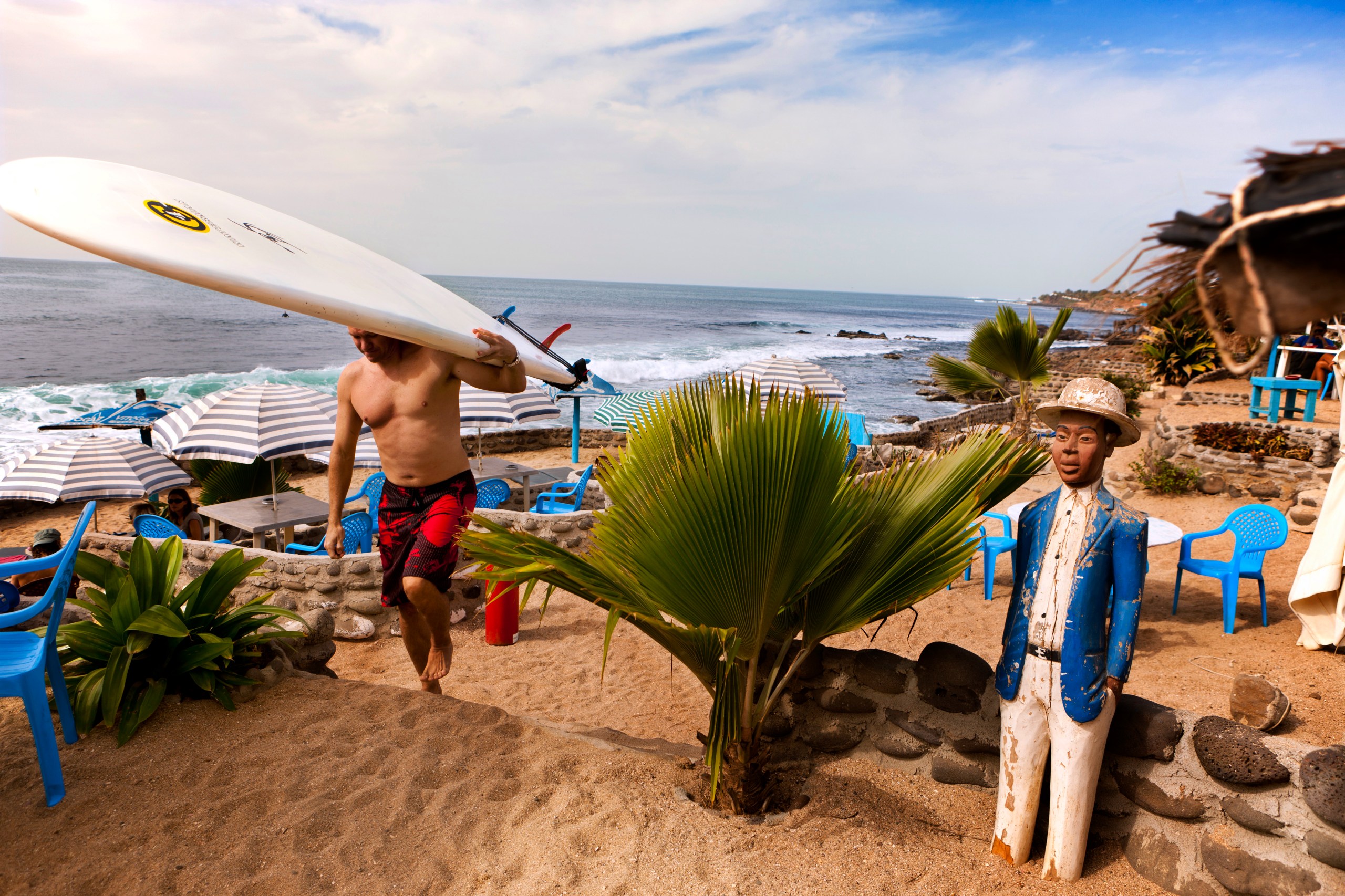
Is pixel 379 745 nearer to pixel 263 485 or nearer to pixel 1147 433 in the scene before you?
pixel 263 485

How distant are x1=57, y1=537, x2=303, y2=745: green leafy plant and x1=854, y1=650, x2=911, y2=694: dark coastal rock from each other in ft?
9.15

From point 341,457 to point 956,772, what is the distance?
11.0 feet

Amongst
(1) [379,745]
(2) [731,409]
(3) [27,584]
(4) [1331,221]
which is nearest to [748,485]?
(2) [731,409]

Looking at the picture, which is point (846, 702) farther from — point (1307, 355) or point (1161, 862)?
point (1307, 355)

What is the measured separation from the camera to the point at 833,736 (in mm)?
3287

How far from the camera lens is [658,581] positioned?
98.2 inches

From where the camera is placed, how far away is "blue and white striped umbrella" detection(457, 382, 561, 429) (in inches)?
372

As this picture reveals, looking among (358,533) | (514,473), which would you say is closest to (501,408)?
(514,473)

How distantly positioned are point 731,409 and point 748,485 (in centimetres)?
34

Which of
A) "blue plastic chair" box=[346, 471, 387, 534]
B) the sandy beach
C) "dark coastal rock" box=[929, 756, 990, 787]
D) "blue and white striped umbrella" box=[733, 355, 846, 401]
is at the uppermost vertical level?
"blue and white striped umbrella" box=[733, 355, 846, 401]

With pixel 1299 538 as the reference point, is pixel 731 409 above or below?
above

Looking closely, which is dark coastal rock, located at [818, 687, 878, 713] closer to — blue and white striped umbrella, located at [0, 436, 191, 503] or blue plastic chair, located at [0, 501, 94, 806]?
blue plastic chair, located at [0, 501, 94, 806]

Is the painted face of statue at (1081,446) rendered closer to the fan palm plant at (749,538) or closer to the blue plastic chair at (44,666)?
the fan palm plant at (749,538)

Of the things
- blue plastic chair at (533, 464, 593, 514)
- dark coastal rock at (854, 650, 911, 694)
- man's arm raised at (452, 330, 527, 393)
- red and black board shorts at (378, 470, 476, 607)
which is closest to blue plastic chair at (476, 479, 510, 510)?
blue plastic chair at (533, 464, 593, 514)
